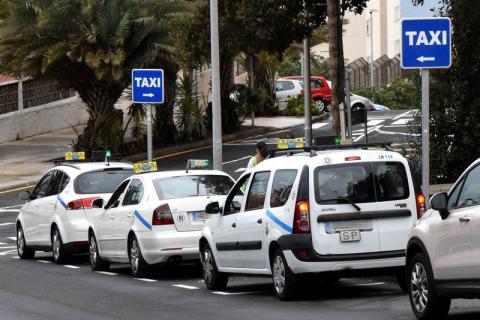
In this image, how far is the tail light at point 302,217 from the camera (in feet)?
46.2

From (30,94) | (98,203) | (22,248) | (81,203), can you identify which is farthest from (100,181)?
(30,94)

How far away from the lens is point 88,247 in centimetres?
2148

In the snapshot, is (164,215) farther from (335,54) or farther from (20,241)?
(335,54)

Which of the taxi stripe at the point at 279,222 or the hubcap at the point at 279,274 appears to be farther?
the hubcap at the point at 279,274

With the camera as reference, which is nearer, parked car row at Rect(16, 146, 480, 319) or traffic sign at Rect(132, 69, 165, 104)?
parked car row at Rect(16, 146, 480, 319)

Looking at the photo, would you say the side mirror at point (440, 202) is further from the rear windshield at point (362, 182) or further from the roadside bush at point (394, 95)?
the roadside bush at point (394, 95)

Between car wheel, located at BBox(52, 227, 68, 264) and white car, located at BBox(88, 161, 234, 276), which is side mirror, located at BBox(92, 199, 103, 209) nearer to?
white car, located at BBox(88, 161, 234, 276)

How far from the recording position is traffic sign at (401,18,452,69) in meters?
15.1

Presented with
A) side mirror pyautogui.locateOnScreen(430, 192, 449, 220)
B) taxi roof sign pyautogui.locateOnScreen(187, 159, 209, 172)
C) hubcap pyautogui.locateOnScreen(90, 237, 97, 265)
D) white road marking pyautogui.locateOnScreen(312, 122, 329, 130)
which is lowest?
hubcap pyautogui.locateOnScreen(90, 237, 97, 265)

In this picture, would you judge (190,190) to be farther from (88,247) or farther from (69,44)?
(69,44)

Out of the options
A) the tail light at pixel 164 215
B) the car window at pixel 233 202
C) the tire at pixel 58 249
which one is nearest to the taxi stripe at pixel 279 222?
the car window at pixel 233 202

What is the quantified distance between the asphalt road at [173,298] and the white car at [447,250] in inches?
21.0

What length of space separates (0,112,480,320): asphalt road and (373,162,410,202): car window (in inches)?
44.2

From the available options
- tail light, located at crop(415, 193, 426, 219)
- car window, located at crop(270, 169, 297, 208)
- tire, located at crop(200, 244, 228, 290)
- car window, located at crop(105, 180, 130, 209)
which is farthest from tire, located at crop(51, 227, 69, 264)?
tail light, located at crop(415, 193, 426, 219)
